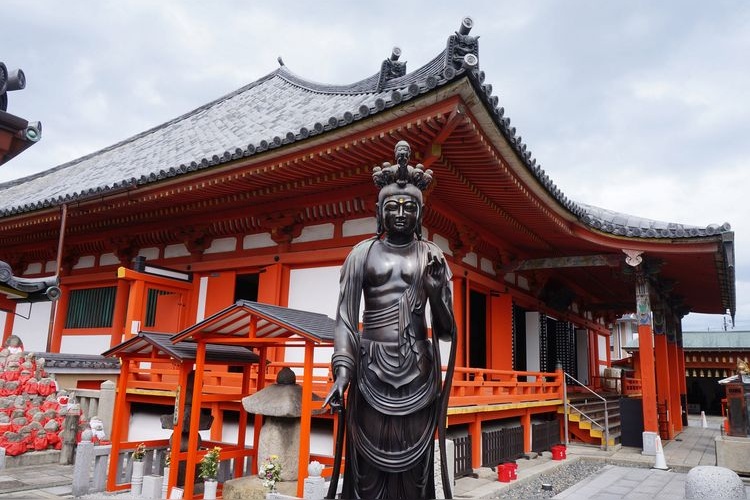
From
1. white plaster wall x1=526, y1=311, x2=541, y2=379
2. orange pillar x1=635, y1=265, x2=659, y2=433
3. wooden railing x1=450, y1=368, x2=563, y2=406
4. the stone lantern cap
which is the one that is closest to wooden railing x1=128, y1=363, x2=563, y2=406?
wooden railing x1=450, y1=368, x2=563, y2=406

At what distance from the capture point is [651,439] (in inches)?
454

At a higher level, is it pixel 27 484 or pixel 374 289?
pixel 374 289

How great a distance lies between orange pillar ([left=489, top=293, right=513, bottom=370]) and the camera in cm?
1266

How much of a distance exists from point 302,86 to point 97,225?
22.7 ft

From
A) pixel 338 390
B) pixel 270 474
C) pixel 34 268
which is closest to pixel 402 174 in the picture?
pixel 338 390

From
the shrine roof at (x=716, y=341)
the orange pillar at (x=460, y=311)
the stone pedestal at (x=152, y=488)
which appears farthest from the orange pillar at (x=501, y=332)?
the shrine roof at (x=716, y=341)

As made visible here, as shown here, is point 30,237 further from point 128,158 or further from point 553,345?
point 553,345

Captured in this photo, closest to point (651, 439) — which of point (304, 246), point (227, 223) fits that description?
point (304, 246)

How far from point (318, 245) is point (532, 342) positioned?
770cm

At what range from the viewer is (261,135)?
1284 centimetres

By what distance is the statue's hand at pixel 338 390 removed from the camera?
140 inches

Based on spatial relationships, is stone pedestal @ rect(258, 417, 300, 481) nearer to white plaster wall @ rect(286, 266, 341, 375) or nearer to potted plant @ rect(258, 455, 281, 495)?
potted plant @ rect(258, 455, 281, 495)

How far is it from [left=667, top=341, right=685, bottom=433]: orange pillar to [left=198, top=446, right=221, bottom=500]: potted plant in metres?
15.0

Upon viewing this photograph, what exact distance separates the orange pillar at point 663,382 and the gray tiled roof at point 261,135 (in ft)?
13.9
